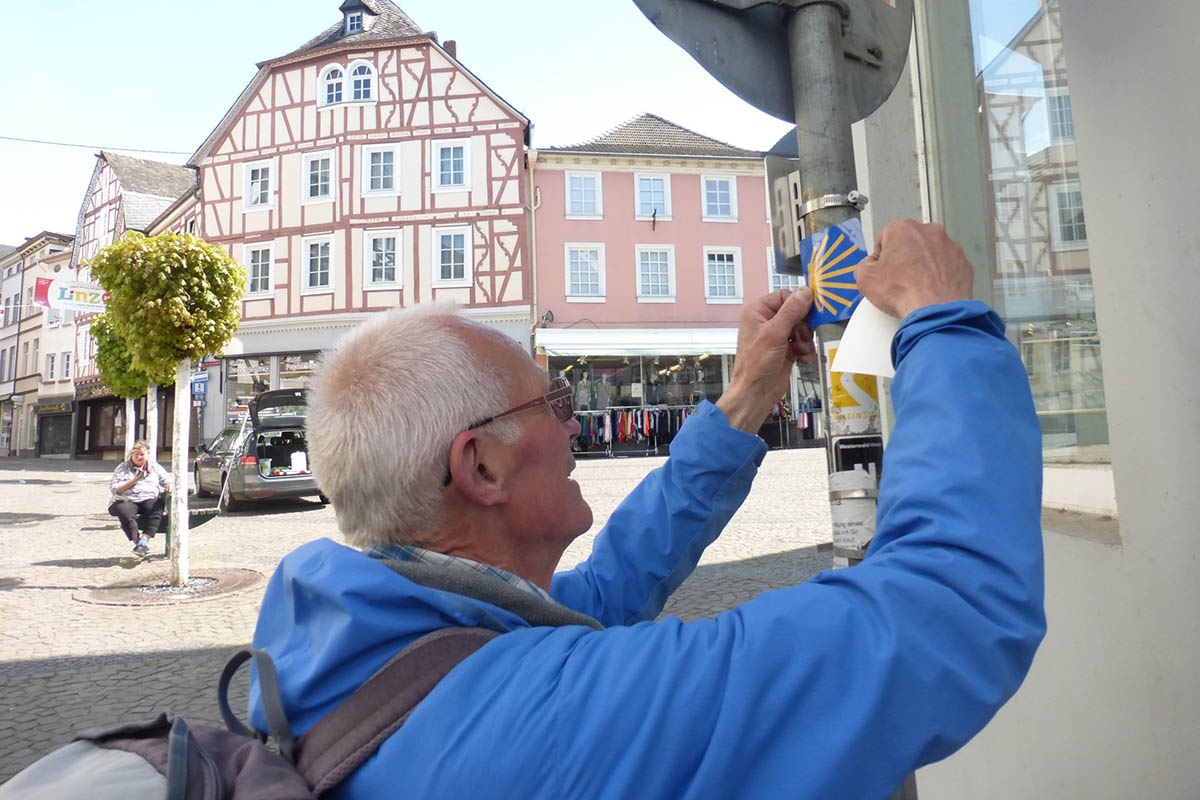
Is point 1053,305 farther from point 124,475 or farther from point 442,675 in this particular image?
point 124,475

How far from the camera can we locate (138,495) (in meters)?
9.95

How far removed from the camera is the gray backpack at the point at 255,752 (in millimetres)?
908

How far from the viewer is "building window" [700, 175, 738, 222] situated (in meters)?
26.1

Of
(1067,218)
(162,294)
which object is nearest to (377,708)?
(1067,218)

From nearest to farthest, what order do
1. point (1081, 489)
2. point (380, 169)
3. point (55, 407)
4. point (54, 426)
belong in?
point (1081, 489) → point (380, 169) → point (55, 407) → point (54, 426)

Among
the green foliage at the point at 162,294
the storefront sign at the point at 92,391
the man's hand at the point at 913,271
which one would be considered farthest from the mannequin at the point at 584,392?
the storefront sign at the point at 92,391

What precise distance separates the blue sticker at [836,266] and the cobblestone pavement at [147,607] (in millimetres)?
959

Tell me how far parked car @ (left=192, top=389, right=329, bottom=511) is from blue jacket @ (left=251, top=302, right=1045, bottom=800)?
42.6 ft

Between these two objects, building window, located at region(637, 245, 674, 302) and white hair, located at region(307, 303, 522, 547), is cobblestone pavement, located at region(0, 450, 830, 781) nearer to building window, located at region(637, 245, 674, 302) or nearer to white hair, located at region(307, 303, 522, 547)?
white hair, located at region(307, 303, 522, 547)

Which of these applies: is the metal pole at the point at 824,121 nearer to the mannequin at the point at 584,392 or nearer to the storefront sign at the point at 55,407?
the mannequin at the point at 584,392

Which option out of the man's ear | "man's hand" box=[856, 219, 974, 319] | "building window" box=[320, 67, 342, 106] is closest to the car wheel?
"building window" box=[320, 67, 342, 106]

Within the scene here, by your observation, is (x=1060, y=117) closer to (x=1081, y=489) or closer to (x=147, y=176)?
(x=1081, y=489)

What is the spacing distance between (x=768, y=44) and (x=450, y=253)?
25.3 meters

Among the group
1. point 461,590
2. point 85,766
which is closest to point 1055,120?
point 461,590
